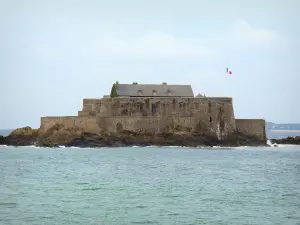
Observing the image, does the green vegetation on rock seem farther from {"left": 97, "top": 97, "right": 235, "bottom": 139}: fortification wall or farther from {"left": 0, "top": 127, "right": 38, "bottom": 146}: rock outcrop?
{"left": 0, "top": 127, "right": 38, "bottom": 146}: rock outcrop

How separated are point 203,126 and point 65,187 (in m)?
37.5

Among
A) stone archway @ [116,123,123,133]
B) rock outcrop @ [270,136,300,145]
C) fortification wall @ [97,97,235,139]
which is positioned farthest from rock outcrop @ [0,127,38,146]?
rock outcrop @ [270,136,300,145]

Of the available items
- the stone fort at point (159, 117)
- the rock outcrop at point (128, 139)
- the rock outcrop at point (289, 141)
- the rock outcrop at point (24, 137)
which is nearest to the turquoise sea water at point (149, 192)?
the rock outcrop at point (128, 139)

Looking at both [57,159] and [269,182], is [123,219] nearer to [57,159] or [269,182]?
[269,182]

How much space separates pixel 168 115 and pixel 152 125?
2.11 metres

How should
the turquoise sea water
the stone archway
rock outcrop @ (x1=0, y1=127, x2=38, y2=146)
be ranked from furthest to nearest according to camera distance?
rock outcrop @ (x1=0, y1=127, x2=38, y2=146) → the stone archway → the turquoise sea water

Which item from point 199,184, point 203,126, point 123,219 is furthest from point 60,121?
point 123,219

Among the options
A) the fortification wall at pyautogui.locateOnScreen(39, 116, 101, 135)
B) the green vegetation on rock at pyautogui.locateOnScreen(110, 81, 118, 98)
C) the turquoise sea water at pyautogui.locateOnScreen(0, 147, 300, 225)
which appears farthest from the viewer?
the green vegetation on rock at pyautogui.locateOnScreen(110, 81, 118, 98)

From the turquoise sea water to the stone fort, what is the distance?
18.4 m

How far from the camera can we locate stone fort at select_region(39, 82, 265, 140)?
6366cm

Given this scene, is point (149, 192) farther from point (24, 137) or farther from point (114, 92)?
point (24, 137)

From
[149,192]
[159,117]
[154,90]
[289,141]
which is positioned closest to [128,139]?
[159,117]

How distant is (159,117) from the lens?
6456 centimetres

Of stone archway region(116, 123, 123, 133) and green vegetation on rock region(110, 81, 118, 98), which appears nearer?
stone archway region(116, 123, 123, 133)
